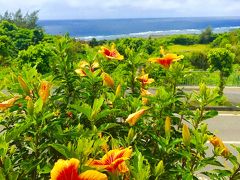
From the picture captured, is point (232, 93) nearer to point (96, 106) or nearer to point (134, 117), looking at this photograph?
point (134, 117)

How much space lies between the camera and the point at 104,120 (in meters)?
2.07

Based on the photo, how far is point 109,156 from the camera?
1.46 m

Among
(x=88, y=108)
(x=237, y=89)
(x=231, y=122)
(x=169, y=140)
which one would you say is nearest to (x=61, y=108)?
(x=88, y=108)

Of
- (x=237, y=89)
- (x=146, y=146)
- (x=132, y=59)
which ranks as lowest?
(x=237, y=89)

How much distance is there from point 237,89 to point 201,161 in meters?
16.6

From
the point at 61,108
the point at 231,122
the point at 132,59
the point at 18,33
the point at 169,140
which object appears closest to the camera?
the point at 169,140

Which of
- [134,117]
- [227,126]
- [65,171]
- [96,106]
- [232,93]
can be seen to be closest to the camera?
[65,171]

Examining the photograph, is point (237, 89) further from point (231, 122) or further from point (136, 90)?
point (136, 90)

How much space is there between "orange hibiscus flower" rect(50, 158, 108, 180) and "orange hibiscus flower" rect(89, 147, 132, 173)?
120mm

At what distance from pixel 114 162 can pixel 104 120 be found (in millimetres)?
688

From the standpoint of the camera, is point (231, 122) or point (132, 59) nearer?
point (132, 59)

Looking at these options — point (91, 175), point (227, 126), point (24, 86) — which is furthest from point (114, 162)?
point (227, 126)

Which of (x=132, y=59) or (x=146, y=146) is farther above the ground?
(x=132, y=59)

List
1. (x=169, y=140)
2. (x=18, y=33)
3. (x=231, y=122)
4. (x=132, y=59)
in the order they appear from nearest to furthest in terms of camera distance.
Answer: (x=169, y=140), (x=132, y=59), (x=231, y=122), (x=18, y=33)
